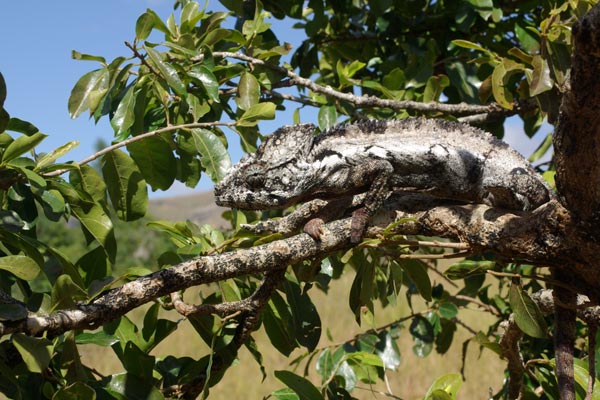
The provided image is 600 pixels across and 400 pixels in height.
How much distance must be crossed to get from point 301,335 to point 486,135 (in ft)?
3.41

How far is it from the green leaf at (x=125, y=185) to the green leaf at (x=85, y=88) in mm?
263

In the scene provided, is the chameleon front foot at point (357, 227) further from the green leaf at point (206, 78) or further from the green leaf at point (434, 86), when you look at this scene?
the green leaf at point (434, 86)

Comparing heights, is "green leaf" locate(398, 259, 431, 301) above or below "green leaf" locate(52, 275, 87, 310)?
below

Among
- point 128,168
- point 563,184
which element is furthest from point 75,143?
point 563,184

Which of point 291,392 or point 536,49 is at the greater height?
point 536,49

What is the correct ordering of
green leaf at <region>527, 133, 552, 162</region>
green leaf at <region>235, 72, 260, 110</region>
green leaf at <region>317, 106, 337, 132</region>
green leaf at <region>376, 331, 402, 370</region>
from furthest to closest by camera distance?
green leaf at <region>527, 133, 552, 162</region>
green leaf at <region>376, 331, 402, 370</region>
green leaf at <region>317, 106, 337, 132</region>
green leaf at <region>235, 72, 260, 110</region>

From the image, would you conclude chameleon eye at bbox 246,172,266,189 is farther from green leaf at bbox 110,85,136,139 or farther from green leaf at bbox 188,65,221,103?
green leaf at bbox 110,85,136,139

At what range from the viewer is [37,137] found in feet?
6.08

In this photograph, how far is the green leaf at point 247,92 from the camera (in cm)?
256

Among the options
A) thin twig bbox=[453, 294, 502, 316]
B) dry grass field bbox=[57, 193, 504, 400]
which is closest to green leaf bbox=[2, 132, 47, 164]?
thin twig bbox=[453, 294, 502, 316]

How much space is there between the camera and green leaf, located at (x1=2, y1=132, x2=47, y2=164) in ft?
5.98

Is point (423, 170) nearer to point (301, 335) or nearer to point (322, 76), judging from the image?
point (301, 335)

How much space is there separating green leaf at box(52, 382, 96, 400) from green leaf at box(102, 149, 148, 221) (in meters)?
0.69

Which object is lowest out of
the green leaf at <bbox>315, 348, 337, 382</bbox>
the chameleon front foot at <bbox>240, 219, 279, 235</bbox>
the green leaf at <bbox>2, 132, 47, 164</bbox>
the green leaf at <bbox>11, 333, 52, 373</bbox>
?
the green leaf at <bbox>315, 348, 337, 382</bbox>
